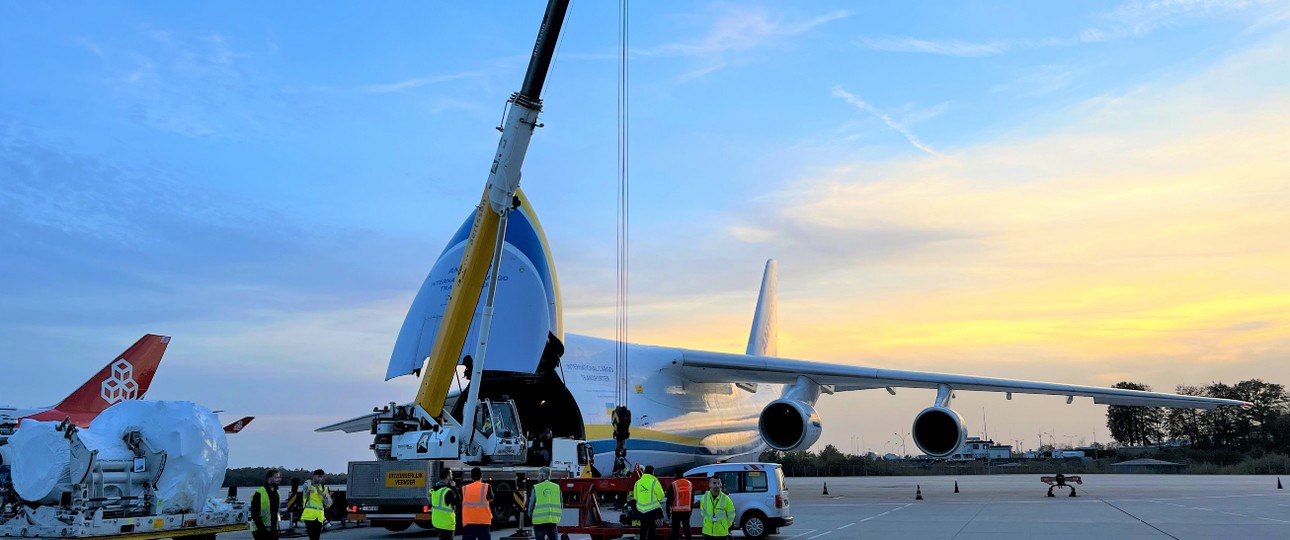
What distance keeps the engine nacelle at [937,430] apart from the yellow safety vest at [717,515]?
13193 millimetres

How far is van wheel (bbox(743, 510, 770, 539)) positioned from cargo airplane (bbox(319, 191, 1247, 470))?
420 centimetres

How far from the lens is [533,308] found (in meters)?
16.9

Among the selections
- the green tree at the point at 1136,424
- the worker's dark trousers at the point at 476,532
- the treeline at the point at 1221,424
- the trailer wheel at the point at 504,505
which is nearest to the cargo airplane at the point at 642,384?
the trailer wheel at the point at 504,505

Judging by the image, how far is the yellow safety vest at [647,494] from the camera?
12.1 meters

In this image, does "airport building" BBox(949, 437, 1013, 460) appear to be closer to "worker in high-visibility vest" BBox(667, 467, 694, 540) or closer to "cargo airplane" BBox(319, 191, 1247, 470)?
"cargo airplane" BBox(319, 191, 1247, 470)

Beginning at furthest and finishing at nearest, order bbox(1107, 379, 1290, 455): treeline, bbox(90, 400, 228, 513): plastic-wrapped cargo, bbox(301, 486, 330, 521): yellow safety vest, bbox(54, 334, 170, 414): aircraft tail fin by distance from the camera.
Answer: bbox(1107, 379, 1290, 455): treeline < bbox(54, 334, 170, 414): aircraft tail fin < bbox(301, 486, 330, 521): yellow safety vest < bbox(90, 400, 228, 513): plastic-wrapped cargo

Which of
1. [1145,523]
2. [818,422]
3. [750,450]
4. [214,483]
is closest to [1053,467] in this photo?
[750,450]

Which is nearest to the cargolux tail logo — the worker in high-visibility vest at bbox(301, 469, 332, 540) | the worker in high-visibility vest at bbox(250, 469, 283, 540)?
the worker in high-visibility vest at bbox(301, 469, 332, 540)

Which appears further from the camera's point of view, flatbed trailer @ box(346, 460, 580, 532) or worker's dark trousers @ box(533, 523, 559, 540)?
flatbed trailer @ box(346, 460, 580, 532)

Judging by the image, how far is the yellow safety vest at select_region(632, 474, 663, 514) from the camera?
1209 centimetres

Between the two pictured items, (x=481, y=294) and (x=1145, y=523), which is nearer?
(x=481, y=294)

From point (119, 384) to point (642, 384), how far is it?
42.3 feet

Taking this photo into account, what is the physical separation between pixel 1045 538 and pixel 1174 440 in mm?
78777

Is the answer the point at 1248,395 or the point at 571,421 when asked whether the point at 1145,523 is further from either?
the point at 1248,395
